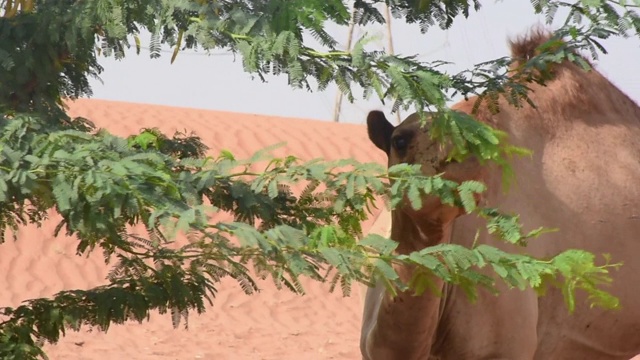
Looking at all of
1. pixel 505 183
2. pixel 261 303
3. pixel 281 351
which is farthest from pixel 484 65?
pixel 261 303

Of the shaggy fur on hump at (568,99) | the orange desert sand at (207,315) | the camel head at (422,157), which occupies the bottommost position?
the orange desert sand at (207,315)

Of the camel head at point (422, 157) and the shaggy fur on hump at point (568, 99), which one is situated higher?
the shaggy fur on hump at point (568, 99)

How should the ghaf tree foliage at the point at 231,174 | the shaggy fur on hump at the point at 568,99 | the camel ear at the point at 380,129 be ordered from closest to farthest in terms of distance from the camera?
the ghaf tree foliage at the point at 231,174, the camel ear at the point at 380,129, the shaggy fur on hump at the point at 568,99

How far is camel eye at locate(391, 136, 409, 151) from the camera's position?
15.1 feet

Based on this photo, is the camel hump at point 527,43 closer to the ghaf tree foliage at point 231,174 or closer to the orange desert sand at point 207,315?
the ghaf tree foliage at point 231,174

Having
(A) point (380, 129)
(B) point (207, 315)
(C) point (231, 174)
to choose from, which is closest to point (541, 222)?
(A) point (380, 129)

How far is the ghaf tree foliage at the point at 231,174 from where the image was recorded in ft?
10.5

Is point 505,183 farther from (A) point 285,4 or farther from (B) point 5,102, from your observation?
(B) point 5,102

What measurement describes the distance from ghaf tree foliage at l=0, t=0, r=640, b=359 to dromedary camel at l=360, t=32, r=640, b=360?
0.58 metres

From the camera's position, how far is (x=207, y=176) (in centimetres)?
352

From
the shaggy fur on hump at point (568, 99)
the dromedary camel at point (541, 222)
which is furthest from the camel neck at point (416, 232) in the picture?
the shaggy fur on hump at point (568, 99)

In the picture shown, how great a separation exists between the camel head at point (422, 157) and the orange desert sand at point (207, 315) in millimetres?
4873

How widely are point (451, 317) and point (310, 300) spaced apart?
1008 cm

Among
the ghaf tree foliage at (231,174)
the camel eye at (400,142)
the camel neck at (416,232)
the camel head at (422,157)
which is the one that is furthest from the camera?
the camel eye at (400,142)
